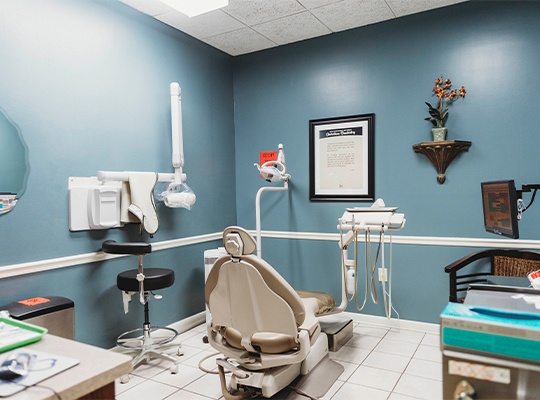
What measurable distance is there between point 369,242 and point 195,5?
8.31 ft

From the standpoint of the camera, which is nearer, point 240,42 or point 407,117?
point 407,117

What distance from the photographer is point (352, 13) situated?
11.2ft

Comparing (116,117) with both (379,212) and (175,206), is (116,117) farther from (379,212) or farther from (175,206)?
(379,212)

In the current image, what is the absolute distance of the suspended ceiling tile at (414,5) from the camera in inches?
127

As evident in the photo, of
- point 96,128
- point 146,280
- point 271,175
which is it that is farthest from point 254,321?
point 96,128

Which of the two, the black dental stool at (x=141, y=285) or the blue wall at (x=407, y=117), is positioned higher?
the blue wall at (x=407, y=117)

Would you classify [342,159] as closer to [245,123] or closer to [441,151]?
[441,151]

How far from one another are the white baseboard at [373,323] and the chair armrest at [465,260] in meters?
0.78

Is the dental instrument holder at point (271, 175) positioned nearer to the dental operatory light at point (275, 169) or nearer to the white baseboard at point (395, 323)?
the dental operatory light at point (275, 169)

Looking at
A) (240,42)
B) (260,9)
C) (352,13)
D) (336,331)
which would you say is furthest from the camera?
(240,42)

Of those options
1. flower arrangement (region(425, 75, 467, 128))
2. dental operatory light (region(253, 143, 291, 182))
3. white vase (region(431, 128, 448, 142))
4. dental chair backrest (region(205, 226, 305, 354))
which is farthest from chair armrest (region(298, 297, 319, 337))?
flower arrangement (region(425, 75, 467, 128))

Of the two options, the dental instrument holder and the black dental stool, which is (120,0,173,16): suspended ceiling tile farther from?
the black dental stool

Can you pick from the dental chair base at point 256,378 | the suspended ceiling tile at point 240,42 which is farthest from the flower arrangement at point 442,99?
the dental chair base at point 256,378

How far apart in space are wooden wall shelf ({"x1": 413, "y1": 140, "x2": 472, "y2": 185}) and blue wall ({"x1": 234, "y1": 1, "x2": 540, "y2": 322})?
0.19ft
